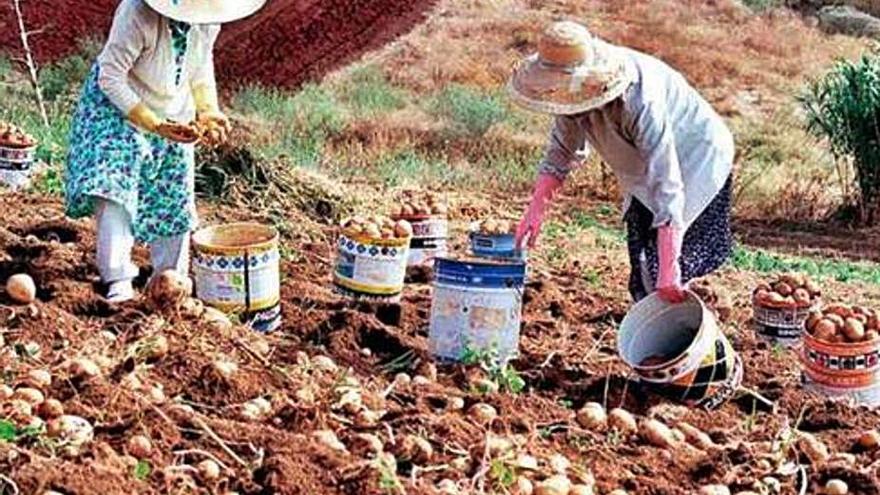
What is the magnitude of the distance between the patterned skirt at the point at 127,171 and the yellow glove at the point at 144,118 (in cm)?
11

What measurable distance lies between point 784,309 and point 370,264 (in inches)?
64.1

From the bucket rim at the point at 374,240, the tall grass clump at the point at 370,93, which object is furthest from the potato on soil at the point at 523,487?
the tall grass clump at the point at 370,93

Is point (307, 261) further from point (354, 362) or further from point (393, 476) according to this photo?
point (393, 476)

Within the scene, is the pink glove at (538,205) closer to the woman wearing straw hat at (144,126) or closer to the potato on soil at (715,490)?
the woman wearing straw hat at (144,126)

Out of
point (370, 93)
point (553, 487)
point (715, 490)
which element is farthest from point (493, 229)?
point (370, 93)

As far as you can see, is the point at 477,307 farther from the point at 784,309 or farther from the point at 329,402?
the point at 784,309

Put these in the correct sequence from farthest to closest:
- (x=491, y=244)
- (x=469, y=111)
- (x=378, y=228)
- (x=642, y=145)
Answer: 1. (x=469, y=111)
2. (x=491, y=244)
3. (x=378, y=228)
4. (x=642, y=145)

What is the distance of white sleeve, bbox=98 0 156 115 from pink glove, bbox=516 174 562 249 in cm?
137

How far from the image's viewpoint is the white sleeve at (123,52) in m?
5.32

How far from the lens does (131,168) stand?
552cm

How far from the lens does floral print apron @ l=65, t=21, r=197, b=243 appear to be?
18.0ft

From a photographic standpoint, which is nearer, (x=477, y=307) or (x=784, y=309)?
(x=477, y=307)

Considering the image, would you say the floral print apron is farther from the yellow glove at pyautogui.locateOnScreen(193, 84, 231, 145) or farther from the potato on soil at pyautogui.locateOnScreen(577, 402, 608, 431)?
the potato on soil at pyautogui.locateOnScreen(577, 402, 608, 431)

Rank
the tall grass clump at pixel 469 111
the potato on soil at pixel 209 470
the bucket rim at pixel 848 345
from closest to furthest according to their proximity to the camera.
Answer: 1. the potato on soil at pixel 209 470
2. the bucket rim at pixel 848 345
3. the tall grass clump at pixel 469 111
